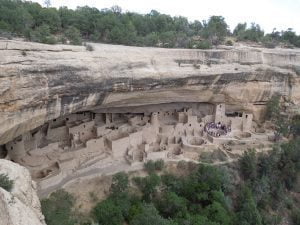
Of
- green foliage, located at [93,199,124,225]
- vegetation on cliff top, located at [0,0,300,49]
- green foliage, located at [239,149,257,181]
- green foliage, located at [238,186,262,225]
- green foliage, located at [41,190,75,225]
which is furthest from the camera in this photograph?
green foliage, located at [239,149,257,181]

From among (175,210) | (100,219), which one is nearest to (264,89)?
(175,210)

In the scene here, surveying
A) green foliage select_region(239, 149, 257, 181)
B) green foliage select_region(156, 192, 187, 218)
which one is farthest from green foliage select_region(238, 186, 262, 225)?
green foliage select_region(156, 192, 187, 218)

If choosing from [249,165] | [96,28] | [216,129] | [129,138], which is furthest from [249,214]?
[96,28]

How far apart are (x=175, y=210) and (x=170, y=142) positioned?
3.93 metres

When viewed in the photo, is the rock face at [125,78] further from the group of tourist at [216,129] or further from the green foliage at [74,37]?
the group of tourist at [216,129]

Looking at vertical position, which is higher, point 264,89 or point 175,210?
point 264,89

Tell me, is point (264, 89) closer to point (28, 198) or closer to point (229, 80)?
point (229, 80)

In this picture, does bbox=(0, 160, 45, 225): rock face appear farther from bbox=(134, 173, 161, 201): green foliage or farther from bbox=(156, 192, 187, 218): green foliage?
bbox=(156, 192, 187, 218): green foliage

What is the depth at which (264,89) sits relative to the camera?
16734 millimetres

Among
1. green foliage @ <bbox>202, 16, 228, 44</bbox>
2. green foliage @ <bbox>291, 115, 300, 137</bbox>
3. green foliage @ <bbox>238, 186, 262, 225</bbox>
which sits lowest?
green foliage @ <bbox>238, 186, 262, 225</bbox>

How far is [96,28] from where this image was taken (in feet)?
60.3

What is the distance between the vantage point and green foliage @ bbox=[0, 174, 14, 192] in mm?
5288

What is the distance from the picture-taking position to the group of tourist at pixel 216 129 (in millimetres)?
16391

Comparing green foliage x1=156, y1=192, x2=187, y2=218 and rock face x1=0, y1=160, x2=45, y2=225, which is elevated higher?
rock face x1=0, y1=160, x2=45, y2=225
